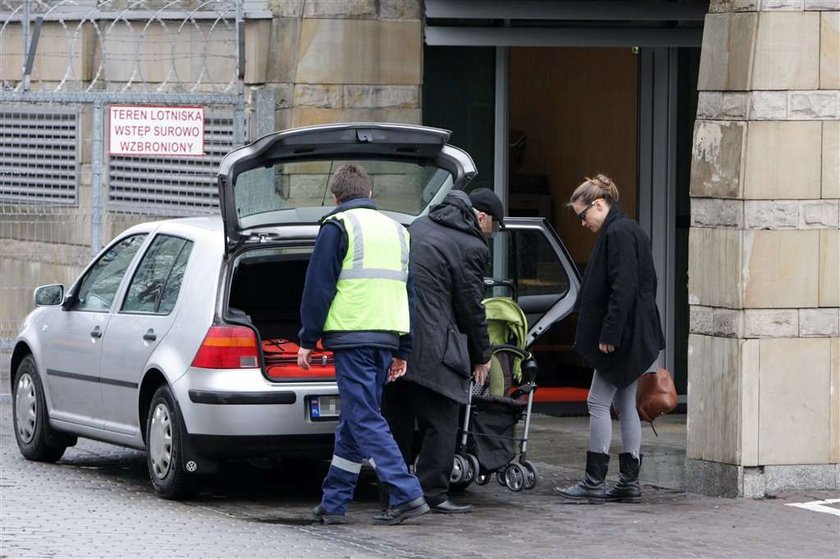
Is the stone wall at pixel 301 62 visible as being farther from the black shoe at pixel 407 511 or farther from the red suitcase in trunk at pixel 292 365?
the black shoe at pixel 407 511

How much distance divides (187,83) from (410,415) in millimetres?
6253

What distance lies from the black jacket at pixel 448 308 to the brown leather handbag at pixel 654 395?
47.8 inches

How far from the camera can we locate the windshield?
32.1 ft

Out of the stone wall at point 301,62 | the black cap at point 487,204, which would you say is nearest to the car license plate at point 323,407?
the black cap at point 487,204

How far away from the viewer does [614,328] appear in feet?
31.1

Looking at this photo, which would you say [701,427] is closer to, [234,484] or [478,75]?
[234,484]

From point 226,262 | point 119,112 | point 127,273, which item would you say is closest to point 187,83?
point 119,112

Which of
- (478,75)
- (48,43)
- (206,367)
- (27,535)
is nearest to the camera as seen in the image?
(27,535)

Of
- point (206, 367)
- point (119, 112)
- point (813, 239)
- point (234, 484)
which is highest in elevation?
point (119, 112)

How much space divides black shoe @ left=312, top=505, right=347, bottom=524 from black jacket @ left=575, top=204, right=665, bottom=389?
72.0 inches

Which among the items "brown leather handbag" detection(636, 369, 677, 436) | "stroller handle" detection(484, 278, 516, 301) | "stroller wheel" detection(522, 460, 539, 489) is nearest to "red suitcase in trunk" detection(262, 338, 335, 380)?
"stroller wheel" detection(522, 460, 539, 489)

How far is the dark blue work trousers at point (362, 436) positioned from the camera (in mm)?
8672

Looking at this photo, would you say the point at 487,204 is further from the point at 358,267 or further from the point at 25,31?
the point at 25,31

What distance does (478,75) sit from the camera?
14.0 m
